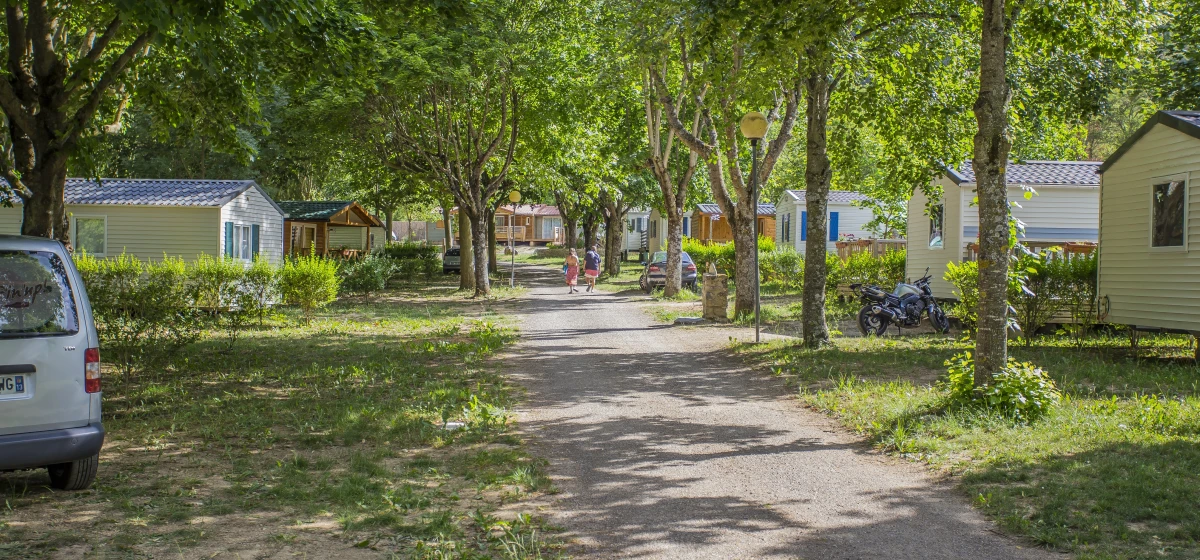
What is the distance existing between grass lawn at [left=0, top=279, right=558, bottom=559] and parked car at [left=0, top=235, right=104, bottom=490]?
338 millimetres

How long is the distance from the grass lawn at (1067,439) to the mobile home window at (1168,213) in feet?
5.54

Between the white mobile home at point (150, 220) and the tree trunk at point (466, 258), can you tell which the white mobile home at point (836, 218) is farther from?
the white mobile home at point (150, 220)

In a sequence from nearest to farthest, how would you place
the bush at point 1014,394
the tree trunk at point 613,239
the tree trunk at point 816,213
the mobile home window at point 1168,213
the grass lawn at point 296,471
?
the grass lawn at point 296,471
the bush at point 1014,394
the mobile home window at point 1168,213
the tree trunk at point 816,213
the tree trunk at point 613,239

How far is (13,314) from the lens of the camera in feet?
18.6

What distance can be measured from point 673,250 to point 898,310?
1013 cm

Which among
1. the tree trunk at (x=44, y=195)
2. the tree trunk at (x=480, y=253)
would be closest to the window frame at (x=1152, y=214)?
the tree trunk at (x=44, y=195)

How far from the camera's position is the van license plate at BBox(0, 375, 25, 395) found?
5535 millimetres

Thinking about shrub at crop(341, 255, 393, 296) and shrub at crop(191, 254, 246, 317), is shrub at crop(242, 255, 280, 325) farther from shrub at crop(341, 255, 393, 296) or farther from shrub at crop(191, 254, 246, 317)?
shrub at crop(341, 255, 393, 296)

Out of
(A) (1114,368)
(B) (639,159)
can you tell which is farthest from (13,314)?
(B) (639,159)

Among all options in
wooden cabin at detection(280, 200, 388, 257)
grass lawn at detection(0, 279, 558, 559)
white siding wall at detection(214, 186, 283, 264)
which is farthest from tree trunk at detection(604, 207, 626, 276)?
grass lawn at detection(0, 279, 558, 559)

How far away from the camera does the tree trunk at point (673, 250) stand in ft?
84.6

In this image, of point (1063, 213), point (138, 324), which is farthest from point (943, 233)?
point (138, 324)

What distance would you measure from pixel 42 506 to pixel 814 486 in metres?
4.83

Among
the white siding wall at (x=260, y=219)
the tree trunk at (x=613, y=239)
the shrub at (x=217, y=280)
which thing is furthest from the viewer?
the tree trunk at (x=613, y=239)
